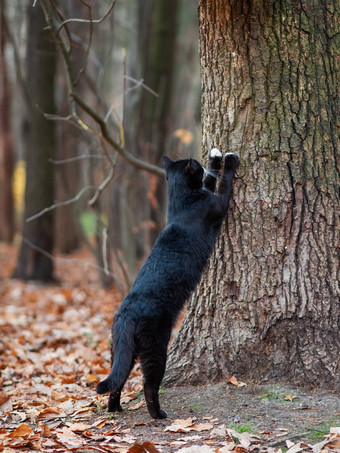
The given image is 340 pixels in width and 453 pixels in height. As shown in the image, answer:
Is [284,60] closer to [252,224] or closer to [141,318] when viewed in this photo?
[252,224]

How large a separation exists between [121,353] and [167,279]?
63 centimetres

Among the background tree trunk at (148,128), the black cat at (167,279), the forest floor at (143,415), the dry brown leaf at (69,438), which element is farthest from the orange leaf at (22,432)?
the background tree trunk at (148,128)

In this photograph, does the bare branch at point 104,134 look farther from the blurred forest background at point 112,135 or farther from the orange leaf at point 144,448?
the orange leaf at point 144,448

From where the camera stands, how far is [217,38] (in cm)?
388

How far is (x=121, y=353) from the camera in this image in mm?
3498

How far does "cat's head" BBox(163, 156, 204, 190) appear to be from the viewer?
4.14 m

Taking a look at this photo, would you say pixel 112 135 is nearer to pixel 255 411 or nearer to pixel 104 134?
pixel 104 134

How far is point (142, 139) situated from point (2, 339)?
14.1 feet

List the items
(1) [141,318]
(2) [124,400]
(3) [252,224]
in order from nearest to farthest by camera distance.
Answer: (1) [141,318] < (3) [252,224] < (2) [124,400]

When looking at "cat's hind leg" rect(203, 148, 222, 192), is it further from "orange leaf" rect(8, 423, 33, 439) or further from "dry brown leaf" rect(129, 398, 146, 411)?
"orange leaf" rect(8, 423, 33, 439)

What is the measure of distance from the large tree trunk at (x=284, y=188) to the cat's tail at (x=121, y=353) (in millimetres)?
807

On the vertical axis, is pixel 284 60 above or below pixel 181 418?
above

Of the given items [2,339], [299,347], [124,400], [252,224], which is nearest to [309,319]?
[299,347]

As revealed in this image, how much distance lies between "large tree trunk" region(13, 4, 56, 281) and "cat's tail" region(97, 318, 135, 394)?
7409 millimetres
